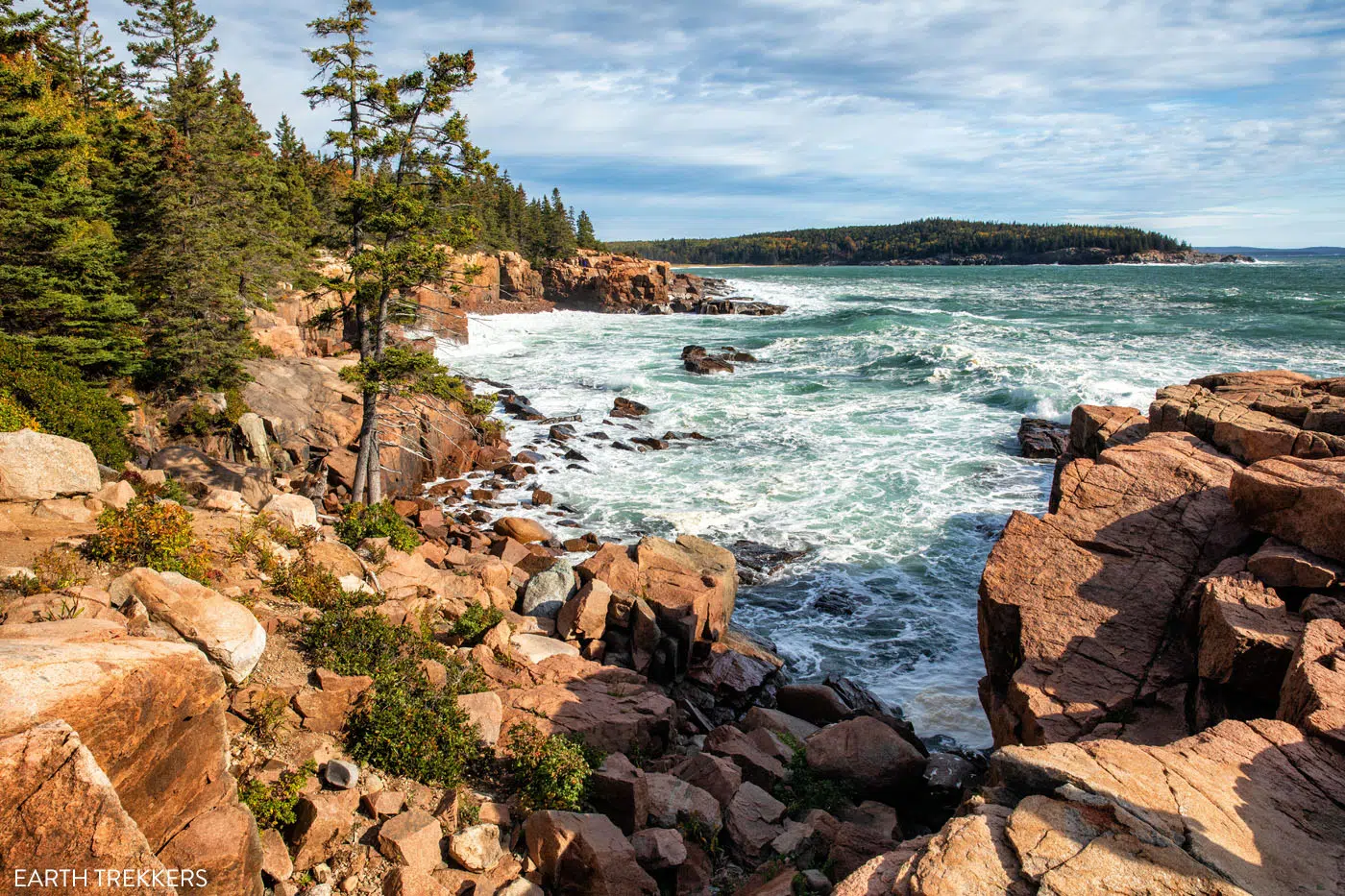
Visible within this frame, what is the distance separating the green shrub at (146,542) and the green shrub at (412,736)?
3.06 meters

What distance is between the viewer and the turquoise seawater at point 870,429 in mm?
14609

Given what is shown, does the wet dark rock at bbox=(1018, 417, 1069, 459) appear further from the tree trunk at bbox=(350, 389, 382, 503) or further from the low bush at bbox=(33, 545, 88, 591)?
the low bush at bbox=(33, 545, 88, 591)

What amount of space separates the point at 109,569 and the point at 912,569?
584 inches

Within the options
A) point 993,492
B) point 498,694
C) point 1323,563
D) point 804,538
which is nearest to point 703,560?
point 804,538

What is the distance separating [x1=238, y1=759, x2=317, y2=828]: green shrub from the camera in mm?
6316

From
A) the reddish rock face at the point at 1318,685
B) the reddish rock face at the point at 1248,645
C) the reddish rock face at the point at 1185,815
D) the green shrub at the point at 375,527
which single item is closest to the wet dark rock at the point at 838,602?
the reddish rock face at the point at 1248,645

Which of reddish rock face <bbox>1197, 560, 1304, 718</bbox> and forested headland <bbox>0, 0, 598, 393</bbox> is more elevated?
forested headland <bbox>0, 0, 598, 393</bbox>

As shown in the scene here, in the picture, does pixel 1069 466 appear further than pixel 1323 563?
Yes

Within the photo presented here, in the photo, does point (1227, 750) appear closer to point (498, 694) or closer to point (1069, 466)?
point (1069, 466)

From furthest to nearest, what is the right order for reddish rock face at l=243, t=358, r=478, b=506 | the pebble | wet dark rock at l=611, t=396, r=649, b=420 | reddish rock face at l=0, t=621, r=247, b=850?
1. wet dark rock at l=611, t=396, r=649, b=420
2. reddish rock face at l=243, t=358, r=478, b=506
3. the pebble
4. reddish rock face at l=0, t=621, r=247, b=850

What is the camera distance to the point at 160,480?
12.3 meters

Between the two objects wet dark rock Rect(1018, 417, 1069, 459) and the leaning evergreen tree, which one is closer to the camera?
the leaning evergreen tree

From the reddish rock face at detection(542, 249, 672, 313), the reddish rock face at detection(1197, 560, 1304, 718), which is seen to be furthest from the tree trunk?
the reddish rock face at detection(542, 249, 672, 313)

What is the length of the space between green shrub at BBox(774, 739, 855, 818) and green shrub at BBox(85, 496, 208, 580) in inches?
307
